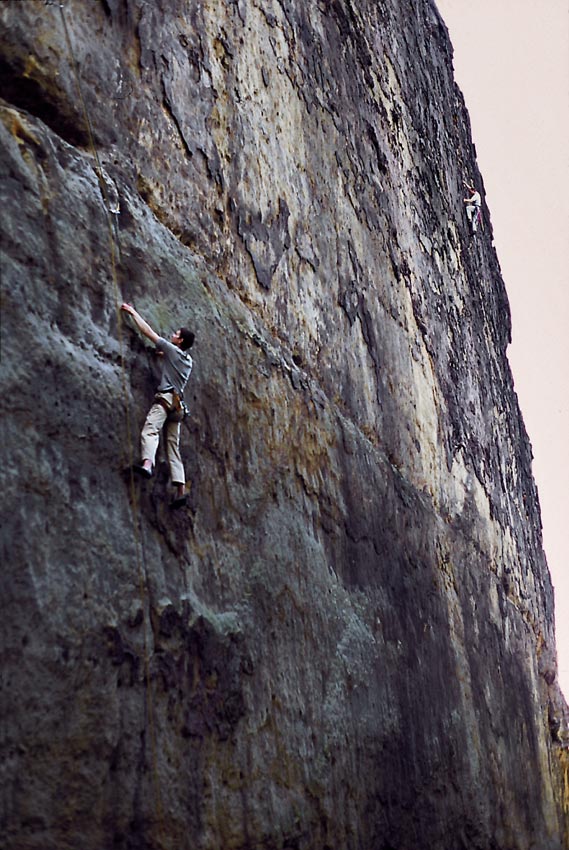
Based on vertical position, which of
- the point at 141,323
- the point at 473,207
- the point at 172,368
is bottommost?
the point at 172,368

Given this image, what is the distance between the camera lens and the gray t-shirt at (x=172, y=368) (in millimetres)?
5309

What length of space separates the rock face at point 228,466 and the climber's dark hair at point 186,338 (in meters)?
0.25

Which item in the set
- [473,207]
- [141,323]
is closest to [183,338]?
[141,323]

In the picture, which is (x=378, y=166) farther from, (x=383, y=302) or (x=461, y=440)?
(x=461, y=440)

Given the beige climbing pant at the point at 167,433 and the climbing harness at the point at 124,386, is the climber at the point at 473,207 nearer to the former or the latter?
the climbing harness at the point at 124,386

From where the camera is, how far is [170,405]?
526 cm

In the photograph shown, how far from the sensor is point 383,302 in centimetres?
947

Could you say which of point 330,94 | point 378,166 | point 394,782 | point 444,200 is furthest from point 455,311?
point 394,782

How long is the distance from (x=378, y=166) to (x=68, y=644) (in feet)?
22.8

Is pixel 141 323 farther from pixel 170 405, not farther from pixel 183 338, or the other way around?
pixel 170 405

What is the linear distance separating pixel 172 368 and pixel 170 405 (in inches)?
9.3

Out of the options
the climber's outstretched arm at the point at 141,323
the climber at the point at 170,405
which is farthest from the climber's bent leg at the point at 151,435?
the climber's outstretched arm at the point at 141,323

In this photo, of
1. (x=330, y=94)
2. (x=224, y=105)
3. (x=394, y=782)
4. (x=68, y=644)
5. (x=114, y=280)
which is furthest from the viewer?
(x=330, y=94)

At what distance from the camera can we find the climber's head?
550 cm
